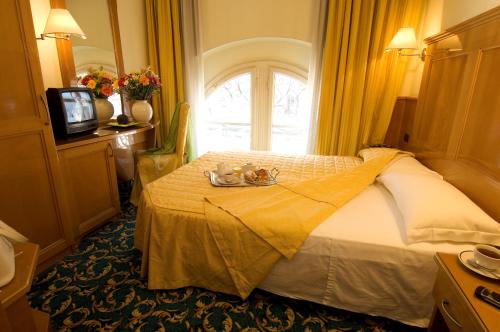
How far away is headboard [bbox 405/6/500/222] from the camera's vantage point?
55.7 inches

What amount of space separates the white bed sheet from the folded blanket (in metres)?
0.07

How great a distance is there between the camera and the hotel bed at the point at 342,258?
1.30 metres

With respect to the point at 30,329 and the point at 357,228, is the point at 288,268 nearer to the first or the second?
the point at 357,228

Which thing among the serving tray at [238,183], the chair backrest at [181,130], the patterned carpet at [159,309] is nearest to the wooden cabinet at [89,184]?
the patterned carpet at [159,309]

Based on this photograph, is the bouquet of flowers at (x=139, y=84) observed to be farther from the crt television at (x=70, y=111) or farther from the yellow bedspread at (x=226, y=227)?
the yellow bedspread at (x=226, y=227)

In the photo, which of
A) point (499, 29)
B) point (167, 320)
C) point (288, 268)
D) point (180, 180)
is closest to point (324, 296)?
point (288, 268)

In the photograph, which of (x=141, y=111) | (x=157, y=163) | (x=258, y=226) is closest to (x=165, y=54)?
(x=141, y=111)

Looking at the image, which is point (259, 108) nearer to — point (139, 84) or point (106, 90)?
point (139, 84)

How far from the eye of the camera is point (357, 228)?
1.41m

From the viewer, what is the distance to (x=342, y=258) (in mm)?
1355

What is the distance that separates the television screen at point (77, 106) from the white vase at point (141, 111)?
22.4 inches

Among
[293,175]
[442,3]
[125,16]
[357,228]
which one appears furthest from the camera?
[125,16]

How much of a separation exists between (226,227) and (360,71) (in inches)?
92.4

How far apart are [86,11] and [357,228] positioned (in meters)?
3.08
